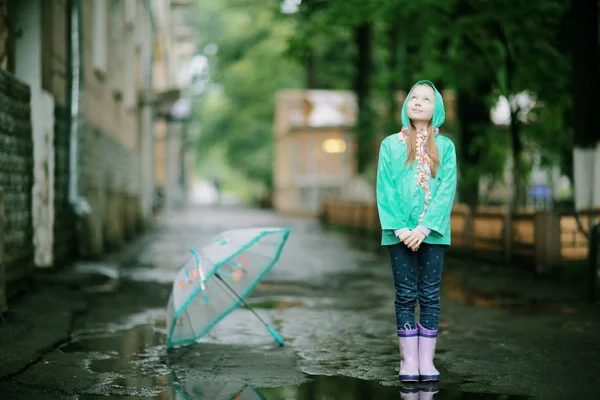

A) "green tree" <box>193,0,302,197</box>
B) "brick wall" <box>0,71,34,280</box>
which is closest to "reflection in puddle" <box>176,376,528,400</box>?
"brick wall" <box>0,71,34,280</box>

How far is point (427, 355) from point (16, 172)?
6030mm

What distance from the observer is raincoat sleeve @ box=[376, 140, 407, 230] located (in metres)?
5.59

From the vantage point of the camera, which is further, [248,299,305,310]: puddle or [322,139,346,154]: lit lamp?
[322,139,346,154]: lit lamp

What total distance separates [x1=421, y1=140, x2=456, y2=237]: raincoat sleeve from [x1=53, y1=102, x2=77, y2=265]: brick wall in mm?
7932

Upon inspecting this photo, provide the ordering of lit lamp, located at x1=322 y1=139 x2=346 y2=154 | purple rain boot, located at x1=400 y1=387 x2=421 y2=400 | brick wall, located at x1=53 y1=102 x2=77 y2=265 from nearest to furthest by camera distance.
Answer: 1. purple rain boot, located at x1=400 y1=387 x2=421 y2=400
2. brick wall, located at x1=53 y1=102 x2=77 y2=265
3. lit lamp, located at x1=322 y1=139 x2=346 y2=154

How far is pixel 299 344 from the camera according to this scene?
7289mm

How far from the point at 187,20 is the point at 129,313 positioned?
62.5m

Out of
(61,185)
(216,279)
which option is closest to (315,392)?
(216,279)

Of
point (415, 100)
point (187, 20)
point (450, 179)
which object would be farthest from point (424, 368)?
point (187, 20)

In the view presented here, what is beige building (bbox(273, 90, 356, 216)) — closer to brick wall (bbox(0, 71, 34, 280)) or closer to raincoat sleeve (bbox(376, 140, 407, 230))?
brick wall (bbox(0, 71, 34, 280))

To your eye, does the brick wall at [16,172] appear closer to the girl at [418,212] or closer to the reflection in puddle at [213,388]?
the reflection in puddle at [213,388]

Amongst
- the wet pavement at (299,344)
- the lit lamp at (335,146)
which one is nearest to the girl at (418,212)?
the wet pavement at (299,344)

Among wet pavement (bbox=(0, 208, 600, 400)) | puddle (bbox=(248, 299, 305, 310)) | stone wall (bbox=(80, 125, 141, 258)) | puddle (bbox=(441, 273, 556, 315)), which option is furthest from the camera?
stone wall (bbox=(80, 125, 141, 258))

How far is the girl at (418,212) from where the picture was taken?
18.3 ft
